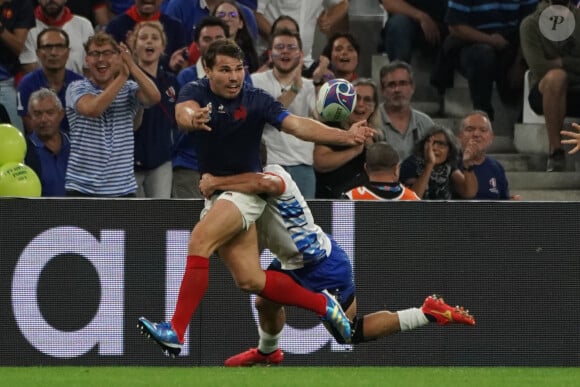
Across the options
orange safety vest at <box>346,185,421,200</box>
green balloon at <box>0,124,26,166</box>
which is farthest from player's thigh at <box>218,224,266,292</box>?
green balloon at <box>0,124,26,166</box>

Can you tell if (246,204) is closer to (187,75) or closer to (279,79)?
(279,79)

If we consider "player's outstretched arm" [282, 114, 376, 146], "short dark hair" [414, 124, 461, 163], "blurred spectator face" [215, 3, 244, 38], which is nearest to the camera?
"player's outstretched arm" [282, 114, 376, 146]

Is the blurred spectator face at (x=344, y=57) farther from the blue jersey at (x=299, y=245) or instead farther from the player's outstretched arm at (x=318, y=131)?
the player's outstretched arm at (x=318, y=131)

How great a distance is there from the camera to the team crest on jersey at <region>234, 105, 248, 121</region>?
31.4ft

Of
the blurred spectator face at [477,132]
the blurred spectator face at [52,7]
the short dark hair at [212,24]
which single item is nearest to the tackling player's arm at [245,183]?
the short dark hair at [212,24]

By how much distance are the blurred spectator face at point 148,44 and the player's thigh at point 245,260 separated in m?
3.37

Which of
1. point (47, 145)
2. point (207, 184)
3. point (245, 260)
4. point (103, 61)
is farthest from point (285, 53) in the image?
point (245, 260)

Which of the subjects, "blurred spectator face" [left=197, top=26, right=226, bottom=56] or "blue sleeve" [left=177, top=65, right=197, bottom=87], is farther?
"blue sleeve" [left=177, top=65, right=197, bottom=87]

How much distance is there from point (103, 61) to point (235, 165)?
2.80 metres

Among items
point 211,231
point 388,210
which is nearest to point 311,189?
point 388,210

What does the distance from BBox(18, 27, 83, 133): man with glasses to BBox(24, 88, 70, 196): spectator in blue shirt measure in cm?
33

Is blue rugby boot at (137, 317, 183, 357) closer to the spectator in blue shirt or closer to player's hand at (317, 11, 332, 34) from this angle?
the spectator in blue shirt

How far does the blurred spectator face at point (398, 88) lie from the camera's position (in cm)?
1281

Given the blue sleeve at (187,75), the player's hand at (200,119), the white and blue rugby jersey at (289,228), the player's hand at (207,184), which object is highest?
the blue sleeve at (187,75)
